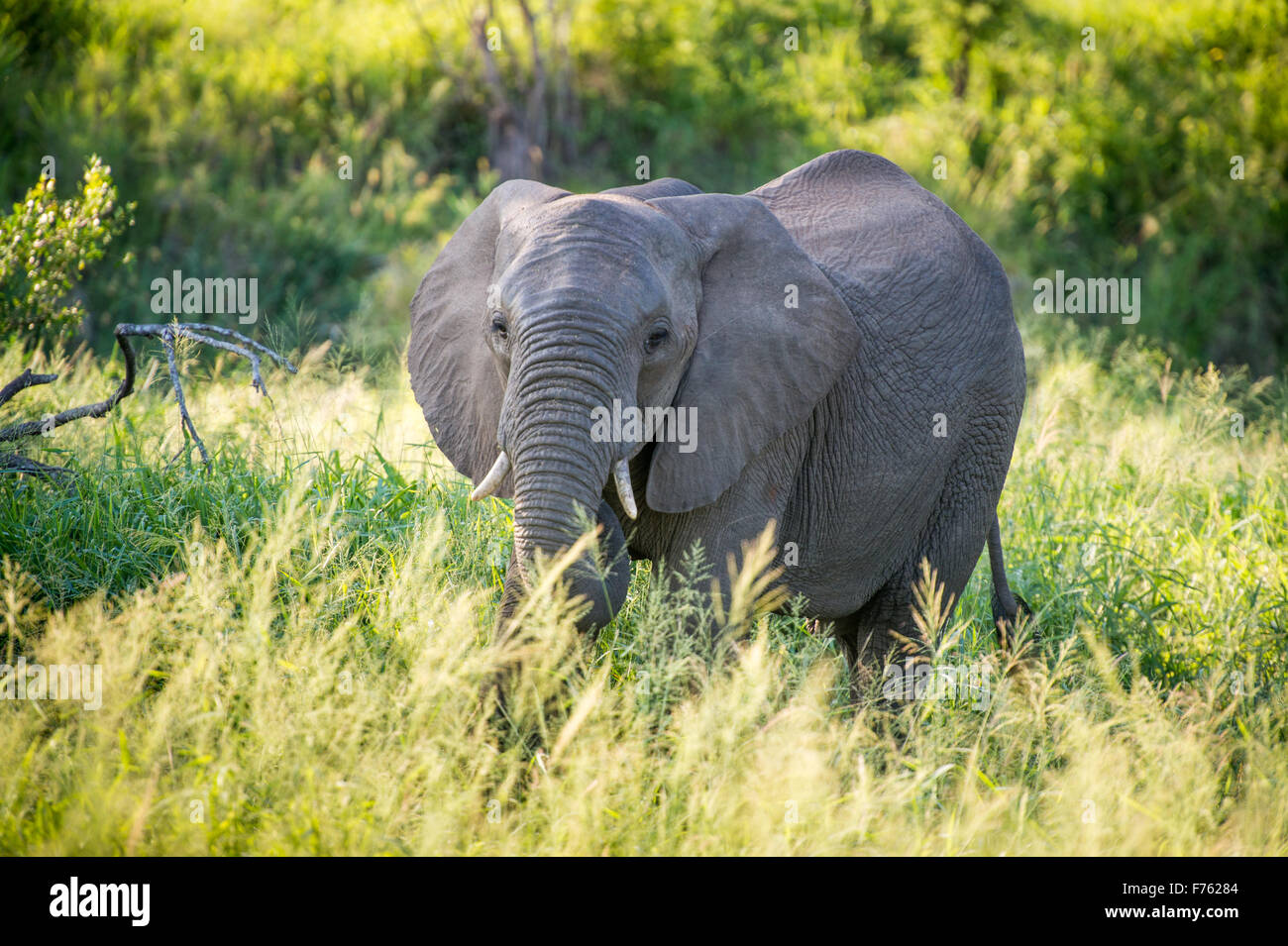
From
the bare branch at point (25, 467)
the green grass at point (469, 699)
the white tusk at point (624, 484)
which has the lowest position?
the green grass at point (469, 699)

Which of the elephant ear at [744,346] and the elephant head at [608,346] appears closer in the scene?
the elephant head at [608,346]

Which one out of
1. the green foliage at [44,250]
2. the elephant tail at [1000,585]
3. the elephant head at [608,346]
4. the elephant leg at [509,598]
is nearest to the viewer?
the elephant head at [608,346]

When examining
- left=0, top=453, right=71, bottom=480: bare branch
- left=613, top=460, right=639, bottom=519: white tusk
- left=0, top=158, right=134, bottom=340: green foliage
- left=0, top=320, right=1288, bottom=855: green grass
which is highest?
left=0, top=158, right=134, bottom=340: green foliage

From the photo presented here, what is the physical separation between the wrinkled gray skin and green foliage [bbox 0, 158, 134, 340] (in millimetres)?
2525

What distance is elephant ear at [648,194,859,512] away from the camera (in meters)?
3.69

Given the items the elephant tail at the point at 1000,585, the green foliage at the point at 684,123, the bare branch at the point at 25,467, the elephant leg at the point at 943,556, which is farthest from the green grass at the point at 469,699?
the green foliage at the point at 684,123

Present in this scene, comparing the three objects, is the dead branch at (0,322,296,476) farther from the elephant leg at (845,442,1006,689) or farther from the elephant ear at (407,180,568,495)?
the elephant leg at (845,442,1006,689)

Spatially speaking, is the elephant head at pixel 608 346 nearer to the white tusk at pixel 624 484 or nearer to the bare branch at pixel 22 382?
the white tusk at pixel 624 484

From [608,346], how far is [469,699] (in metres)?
1.00

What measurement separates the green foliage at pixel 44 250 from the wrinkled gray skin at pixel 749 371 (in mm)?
2525

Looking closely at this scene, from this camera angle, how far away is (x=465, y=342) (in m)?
3.97

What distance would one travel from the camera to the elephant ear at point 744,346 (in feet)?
12.1

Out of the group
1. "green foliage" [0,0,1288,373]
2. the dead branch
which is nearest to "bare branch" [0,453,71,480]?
the dead branch

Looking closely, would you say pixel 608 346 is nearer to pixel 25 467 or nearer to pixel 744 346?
pixel 744 346
